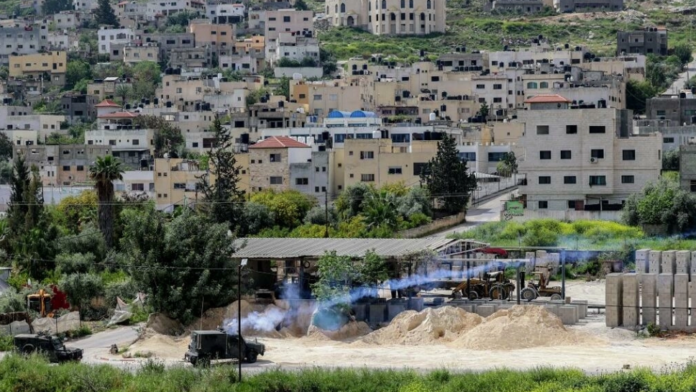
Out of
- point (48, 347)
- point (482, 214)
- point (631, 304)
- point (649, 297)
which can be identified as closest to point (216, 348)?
point (48, 347)

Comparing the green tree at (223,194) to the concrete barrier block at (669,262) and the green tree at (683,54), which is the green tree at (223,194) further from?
the green tree at (683,54)

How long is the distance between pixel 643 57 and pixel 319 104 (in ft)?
78.4

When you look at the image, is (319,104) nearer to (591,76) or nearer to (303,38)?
(591,76)

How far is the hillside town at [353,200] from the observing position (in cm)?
4538

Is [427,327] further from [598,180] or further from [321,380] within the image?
[598,180]

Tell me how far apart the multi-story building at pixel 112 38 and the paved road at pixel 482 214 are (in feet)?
246

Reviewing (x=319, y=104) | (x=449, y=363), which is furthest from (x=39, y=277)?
(x=319, y=104)

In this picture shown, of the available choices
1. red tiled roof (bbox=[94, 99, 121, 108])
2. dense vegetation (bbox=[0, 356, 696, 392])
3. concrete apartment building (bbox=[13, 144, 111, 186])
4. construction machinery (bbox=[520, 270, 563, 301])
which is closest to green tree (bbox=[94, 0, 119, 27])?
red tiled roof (bbox=[94, 99, 121, 108])

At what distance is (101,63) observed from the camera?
480ft

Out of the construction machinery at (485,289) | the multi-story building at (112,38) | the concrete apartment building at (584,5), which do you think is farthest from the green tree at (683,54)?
the construction machinery at (485,289)

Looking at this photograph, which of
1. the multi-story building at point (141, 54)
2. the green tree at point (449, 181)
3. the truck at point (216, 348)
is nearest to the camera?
the truck at point (216, 348)

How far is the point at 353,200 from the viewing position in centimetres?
7662

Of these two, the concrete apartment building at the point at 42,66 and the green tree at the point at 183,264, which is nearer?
the green tree at the point at 183,264

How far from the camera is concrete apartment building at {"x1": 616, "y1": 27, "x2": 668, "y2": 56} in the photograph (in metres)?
135
